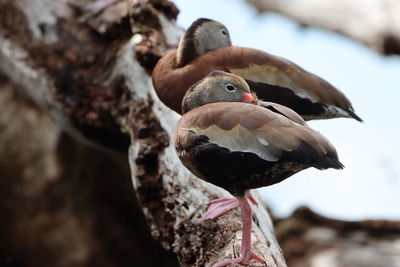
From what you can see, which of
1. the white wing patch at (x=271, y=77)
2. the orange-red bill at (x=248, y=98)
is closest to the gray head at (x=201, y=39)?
the white wing patch at (x=271, y=77)

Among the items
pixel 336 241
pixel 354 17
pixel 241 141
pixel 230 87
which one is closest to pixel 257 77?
pixel 230 87

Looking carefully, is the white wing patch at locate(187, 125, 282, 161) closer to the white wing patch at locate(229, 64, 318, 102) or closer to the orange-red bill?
the orange-red bill

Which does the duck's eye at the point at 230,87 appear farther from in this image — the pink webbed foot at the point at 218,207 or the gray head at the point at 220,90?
the pink webbed foot at the point at 218,207

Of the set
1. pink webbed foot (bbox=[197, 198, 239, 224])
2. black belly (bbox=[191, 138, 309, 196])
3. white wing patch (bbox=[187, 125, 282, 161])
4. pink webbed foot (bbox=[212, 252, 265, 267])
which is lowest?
pink webbed foot (bbox=[197, 198, 239, 224])

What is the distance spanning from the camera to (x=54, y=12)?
676cm

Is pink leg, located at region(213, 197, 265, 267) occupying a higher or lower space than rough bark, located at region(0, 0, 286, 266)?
higher

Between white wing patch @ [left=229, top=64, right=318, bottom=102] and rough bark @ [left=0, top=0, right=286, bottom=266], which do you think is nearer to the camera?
rough bark @ [left=0, top=0, right=286, bottom=266]

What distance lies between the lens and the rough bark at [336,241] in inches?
232

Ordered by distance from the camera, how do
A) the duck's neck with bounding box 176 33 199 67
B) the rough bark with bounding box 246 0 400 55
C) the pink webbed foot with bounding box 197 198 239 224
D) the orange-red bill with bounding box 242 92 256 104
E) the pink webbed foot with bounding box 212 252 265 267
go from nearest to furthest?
1. the pink webbed foot with bounding box 212 252 265 267
2. the orange-red bill with bounding box 242 92 256 104
3. the pink webbed foot with bounding box 197 198 239 224
4. the duck's neck with bounding box 176 33 199 67
5. the rough bark with bounding box 246 0 400 55

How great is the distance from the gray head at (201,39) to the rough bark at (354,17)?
1.42m

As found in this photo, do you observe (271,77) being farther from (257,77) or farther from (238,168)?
(238,168)

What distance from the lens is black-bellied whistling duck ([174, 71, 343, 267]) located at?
11.9ft

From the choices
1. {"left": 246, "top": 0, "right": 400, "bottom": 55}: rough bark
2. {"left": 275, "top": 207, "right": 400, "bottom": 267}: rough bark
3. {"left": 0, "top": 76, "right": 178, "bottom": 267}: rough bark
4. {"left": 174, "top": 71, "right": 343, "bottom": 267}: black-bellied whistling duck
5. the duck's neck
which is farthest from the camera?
{"left": 0, "top": 76, "right": 178, "bottom": 267}: rough bark


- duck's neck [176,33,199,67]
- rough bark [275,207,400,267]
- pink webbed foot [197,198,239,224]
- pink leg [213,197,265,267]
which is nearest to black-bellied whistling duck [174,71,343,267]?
pink leg [213,197,265,267]
